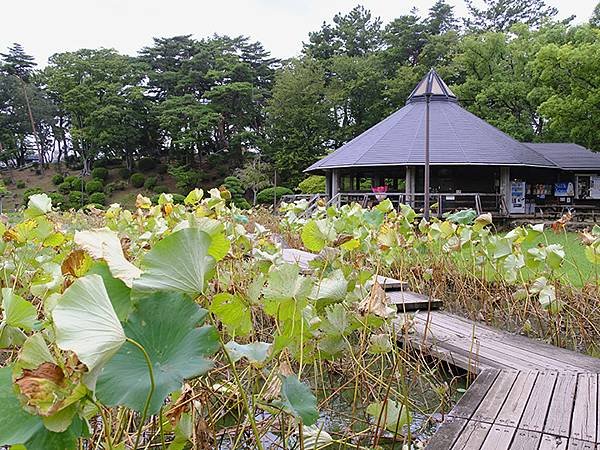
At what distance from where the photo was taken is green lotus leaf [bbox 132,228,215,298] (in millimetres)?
726

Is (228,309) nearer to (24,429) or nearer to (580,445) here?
(24,429)

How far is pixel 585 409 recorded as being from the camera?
1964mm

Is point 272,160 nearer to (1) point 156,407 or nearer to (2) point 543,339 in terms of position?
(2) point 543,339

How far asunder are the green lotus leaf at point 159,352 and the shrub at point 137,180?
2883cm

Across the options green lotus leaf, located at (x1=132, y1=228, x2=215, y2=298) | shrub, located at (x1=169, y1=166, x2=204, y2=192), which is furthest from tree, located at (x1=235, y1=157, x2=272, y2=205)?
green lotus leaf, located at (x1=132, y1=228, x2=215, y2=298)

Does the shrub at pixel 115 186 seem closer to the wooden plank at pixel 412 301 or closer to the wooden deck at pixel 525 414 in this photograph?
the wooden plank at pixel 412 301

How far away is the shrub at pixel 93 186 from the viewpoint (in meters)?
26.8

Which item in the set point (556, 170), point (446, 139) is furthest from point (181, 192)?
point (556, 170)

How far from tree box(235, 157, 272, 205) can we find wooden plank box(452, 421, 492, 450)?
849 inches

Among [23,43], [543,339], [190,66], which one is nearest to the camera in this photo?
[543,339]

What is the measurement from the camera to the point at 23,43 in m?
34.4

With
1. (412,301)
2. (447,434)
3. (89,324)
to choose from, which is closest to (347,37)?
(412,301)

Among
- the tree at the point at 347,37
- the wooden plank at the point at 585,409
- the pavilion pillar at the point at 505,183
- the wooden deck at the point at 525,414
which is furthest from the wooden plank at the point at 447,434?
the tree at the point at 347,37

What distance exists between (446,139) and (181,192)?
1625cm
